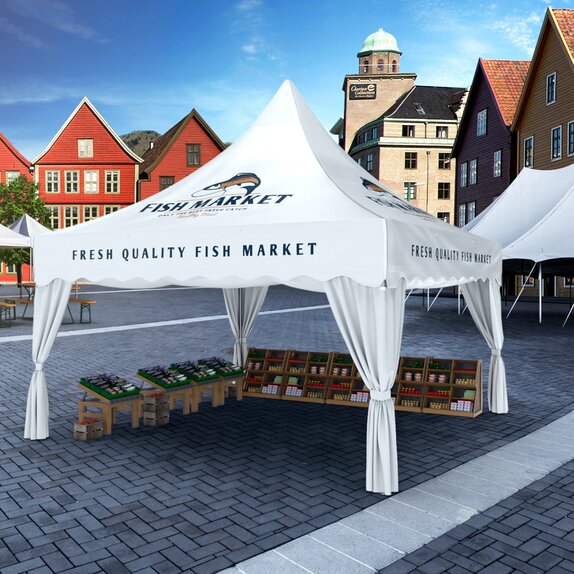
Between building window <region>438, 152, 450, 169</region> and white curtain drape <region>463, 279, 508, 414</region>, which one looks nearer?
white curtain drape <region>463, 279, 508, 414</region>

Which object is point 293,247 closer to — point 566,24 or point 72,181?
point 566,24

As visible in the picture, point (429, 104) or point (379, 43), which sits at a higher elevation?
point (379, 43)

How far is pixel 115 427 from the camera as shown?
841 cm

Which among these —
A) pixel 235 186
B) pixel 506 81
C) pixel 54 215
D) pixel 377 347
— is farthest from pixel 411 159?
pixel 377 347

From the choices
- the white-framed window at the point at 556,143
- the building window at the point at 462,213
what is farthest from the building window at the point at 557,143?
the building window at the point at 462,213

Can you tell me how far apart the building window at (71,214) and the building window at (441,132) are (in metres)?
39.2

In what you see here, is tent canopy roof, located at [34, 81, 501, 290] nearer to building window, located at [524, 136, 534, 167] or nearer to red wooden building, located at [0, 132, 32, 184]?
building window, located at [524, 136, 534, 167]

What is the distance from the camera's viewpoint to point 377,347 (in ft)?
19.9

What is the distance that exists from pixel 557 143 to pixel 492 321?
87.9 ft

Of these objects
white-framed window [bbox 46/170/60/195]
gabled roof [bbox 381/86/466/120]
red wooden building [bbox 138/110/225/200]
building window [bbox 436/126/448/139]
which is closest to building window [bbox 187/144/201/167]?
red wooden building [bbox 138/110/225/200]

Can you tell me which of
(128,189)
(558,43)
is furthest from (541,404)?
(128,189)

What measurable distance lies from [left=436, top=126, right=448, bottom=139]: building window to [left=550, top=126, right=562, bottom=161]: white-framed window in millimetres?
34735

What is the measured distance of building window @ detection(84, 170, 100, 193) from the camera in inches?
1938

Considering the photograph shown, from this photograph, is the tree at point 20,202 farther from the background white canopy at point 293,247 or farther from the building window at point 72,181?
the background white canopy at point 293,247
